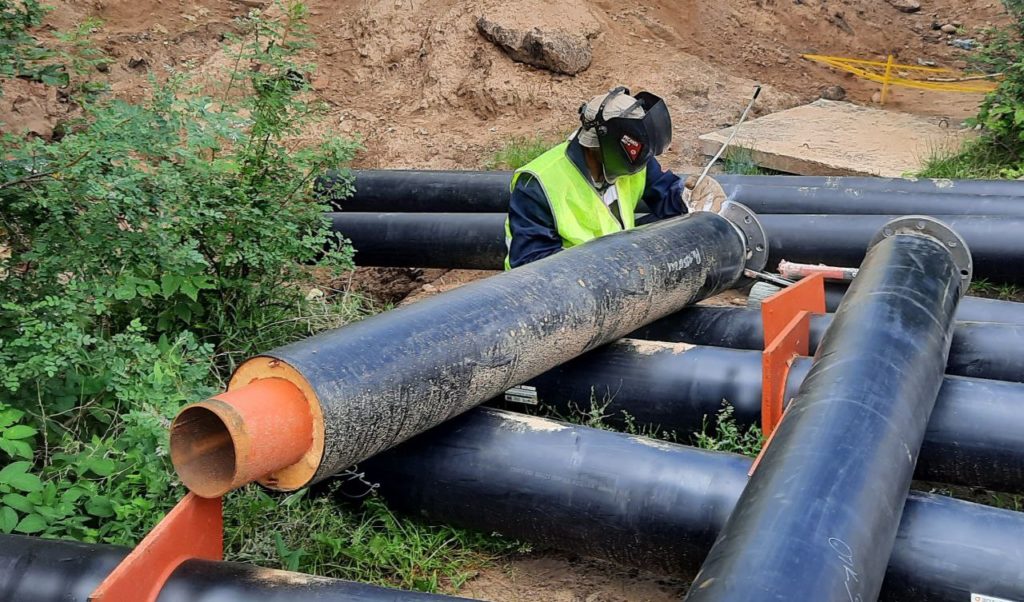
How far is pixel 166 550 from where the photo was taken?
244 cm

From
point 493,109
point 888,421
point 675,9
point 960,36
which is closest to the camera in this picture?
point 888,421

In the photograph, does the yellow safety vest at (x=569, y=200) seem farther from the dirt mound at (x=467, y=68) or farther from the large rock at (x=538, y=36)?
the large rock at (x=538, y=36)

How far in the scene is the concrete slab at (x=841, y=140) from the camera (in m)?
6.73

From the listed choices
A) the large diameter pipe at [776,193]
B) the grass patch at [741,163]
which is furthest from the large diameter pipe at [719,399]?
the grass patch at [741,163]

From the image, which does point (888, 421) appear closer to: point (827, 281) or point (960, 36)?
point (827, 281)

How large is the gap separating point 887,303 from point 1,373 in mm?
2814

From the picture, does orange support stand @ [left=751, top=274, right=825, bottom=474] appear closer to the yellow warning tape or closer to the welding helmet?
the welding helmet

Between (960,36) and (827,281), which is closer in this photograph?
(827,281)

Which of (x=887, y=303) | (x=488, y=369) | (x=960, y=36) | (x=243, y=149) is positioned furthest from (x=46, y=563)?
(x=960, y=36)

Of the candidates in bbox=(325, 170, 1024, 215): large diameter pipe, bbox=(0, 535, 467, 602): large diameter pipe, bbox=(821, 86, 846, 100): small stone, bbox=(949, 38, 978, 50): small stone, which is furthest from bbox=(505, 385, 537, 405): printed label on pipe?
bbox=(949, 38, 978, 50): small stone

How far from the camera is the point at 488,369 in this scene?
2947mm

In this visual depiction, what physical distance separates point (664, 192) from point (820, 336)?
1329 millimetres

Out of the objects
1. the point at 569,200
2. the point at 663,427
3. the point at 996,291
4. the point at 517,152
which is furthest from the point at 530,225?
the point at 517,152

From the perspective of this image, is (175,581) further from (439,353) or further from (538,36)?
(538,36)
